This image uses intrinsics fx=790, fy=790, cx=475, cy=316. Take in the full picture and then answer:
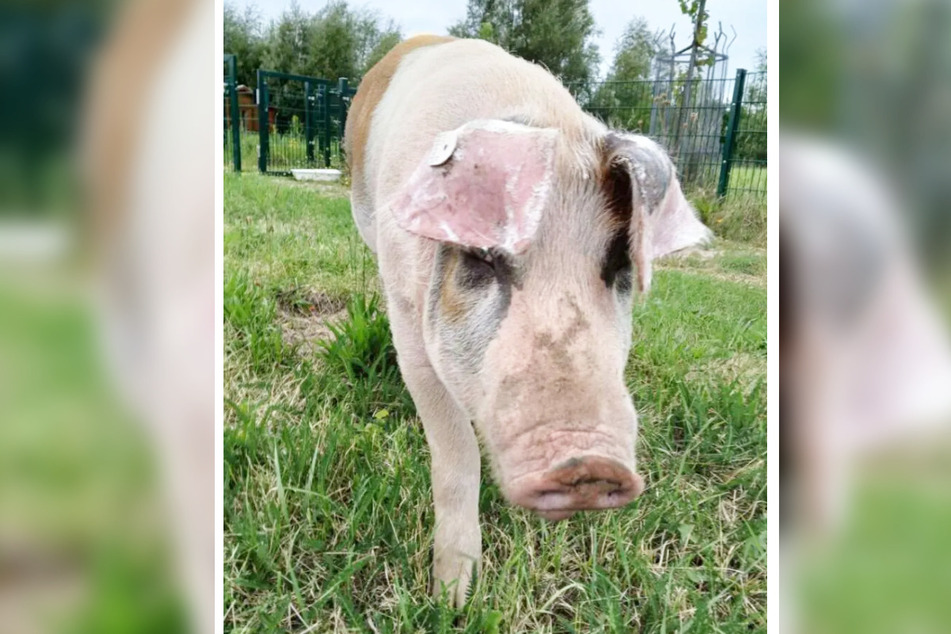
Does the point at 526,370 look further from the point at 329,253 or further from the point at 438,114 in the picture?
the point at 329,253

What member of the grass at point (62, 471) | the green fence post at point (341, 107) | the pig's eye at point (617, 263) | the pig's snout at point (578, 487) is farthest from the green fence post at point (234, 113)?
the pig's snout at point (578, 487)

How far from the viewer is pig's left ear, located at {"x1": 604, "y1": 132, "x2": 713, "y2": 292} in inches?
Answer: 58.6

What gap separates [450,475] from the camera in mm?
1893

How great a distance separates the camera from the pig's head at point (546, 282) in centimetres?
138

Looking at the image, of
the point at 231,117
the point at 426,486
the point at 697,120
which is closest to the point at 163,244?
the point at 231,117

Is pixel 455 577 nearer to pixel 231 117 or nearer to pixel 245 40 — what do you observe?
pixel 231 117

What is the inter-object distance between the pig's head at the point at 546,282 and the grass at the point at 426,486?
14.7 inches

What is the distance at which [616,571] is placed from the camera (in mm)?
1870

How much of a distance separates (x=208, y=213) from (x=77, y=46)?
401mm

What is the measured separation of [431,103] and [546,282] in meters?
0.67

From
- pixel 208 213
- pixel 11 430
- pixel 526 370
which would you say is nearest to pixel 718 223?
pixel 526 370

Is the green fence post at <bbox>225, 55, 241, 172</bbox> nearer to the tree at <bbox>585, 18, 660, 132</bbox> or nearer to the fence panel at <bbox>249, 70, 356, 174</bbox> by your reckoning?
the fence panel at <bbox>249, 70, 356, 174</bbox>

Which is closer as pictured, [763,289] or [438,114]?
[763,289]

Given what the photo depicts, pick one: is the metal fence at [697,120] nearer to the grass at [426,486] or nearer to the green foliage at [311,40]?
the grass at [426,486]
